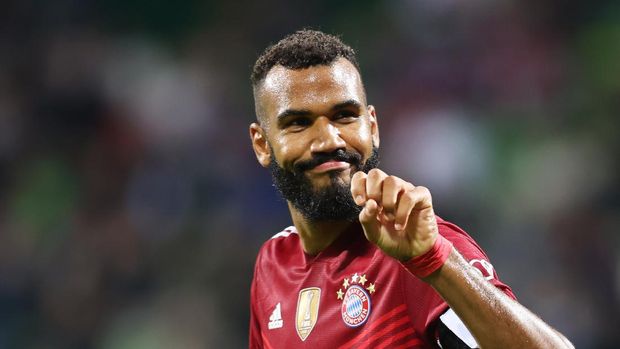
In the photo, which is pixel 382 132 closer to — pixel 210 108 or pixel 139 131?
pixel 210 108

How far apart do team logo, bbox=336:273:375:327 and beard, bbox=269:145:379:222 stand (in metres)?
0.26

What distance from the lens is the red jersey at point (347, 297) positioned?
2.66 meters

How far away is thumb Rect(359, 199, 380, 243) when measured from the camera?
227cm

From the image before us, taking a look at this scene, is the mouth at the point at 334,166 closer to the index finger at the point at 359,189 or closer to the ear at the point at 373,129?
the ear at the point at 373,129

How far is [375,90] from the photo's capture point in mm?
7738

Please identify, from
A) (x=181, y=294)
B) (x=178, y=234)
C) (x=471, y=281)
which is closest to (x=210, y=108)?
(x=178, y=234)

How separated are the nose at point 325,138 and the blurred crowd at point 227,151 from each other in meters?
3.67

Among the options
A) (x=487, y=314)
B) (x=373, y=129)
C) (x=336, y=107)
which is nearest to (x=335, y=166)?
(x=336, y=107)

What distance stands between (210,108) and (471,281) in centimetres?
587

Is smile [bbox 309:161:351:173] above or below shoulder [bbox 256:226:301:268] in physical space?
above

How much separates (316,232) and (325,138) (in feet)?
1.56

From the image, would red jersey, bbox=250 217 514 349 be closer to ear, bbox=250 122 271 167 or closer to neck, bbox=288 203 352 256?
neck, bbox=288 203 352 256

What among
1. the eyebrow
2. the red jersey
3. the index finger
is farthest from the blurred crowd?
the index finger

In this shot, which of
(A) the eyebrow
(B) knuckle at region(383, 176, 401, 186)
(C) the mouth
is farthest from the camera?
(A) the eyebrow
